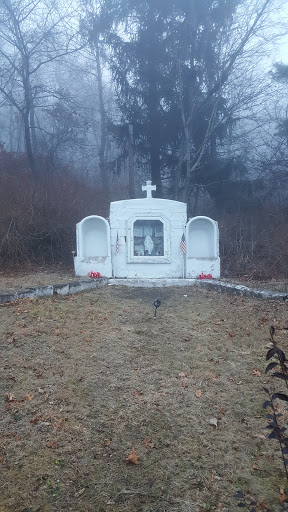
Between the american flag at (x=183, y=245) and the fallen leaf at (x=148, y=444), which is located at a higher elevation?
the american flag at (x=183, y=245)

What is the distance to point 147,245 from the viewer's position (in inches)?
403

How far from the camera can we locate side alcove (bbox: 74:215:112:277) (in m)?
10.1

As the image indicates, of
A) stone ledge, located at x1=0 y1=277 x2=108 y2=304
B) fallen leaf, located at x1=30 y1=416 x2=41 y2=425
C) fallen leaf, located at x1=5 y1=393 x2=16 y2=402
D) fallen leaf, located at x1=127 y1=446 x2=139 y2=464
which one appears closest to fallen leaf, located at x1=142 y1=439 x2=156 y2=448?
fallen leaf, located at x1=127 y1=446 x2=139 y2=464

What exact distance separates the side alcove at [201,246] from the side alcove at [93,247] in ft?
6.40

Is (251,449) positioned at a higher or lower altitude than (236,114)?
lower

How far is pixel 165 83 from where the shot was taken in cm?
1741

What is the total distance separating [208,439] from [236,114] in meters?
16.7

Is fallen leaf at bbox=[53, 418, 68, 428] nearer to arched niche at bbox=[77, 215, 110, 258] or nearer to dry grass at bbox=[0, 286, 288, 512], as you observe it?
dry grass at bbox=[0, 286, 288, 512]

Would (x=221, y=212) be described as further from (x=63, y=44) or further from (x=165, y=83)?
(x=63, y=44)

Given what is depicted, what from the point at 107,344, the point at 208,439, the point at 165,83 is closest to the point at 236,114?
the point at 165,83

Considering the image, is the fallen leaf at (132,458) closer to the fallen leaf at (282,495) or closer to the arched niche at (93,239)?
the fallen leaf at (282,495)

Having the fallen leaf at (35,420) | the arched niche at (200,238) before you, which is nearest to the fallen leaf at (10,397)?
the fallen leaf at (35,420)

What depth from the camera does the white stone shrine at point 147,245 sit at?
33.2 feet

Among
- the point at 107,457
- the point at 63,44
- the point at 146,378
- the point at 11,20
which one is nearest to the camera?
the point at 107,457
